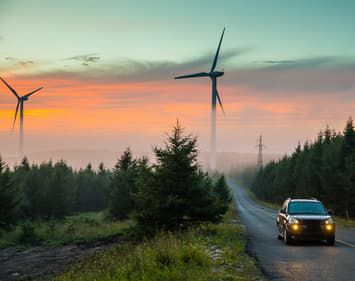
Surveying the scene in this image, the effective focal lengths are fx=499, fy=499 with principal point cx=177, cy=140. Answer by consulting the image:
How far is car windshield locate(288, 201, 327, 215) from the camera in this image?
20872 mm

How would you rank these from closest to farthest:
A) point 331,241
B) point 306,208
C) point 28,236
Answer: point 331,241, point 306,208, point 28,236

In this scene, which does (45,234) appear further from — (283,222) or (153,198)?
(283,222)

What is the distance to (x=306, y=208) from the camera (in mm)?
21141

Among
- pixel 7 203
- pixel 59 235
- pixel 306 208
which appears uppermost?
pixel 306 208

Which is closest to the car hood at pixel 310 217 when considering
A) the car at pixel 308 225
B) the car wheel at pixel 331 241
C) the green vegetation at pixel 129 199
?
the car at pixel 308 225

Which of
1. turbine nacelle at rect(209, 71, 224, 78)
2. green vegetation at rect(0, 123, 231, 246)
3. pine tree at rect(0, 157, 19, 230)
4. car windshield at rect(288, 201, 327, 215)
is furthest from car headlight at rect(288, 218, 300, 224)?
pine tree at rect(0, 157, 19, 230)

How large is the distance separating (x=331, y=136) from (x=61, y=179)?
4431 centimetres

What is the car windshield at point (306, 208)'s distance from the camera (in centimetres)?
2087

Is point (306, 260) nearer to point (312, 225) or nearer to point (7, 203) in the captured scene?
point (312, 225)

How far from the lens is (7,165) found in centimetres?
5697

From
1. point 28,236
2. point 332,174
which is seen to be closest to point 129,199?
point 28,236

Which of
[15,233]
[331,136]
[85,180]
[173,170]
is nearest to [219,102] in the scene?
[15,233]

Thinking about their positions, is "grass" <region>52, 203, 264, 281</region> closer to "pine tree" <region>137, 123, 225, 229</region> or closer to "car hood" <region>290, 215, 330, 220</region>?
"car hood" <region>290, 215, 330, 220</region>

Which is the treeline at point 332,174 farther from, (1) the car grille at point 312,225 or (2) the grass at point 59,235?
(1) the car grille at point 312,225
